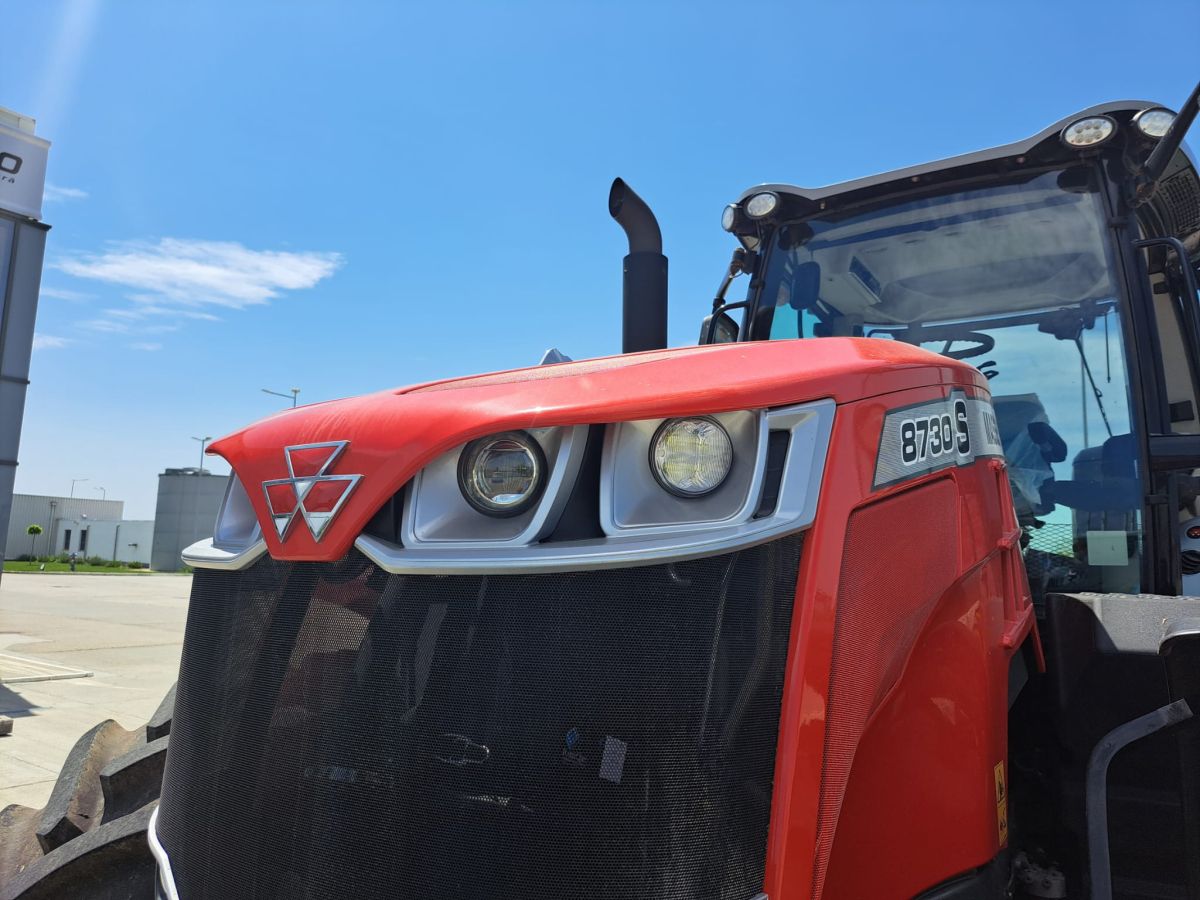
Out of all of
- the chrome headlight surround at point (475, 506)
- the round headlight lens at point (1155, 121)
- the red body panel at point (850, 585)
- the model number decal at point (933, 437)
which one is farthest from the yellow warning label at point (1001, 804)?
the round headlight lens at point (1155, 121)

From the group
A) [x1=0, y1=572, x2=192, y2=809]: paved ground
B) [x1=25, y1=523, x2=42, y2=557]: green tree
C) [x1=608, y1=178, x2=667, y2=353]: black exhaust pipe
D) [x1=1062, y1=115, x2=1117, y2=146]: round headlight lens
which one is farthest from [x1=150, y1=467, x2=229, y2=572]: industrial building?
[x1=1062, y1=115, x2=1117, y2=146]: round headlight lens

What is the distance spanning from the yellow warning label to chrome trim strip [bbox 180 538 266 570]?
1409 millimetres

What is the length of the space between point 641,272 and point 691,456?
1181mm

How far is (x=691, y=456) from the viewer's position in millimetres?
1385

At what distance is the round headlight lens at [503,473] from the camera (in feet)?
4.63

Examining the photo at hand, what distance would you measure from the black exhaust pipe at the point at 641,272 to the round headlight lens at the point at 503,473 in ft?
3.45

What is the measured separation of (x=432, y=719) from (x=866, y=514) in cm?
73

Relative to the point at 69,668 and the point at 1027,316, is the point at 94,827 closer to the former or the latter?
the point at 1027,316

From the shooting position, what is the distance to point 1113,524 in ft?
8.29

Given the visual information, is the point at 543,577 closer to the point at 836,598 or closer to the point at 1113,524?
the point at 836,598

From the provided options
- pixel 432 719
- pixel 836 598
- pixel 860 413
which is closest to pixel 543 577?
pixel 432 719

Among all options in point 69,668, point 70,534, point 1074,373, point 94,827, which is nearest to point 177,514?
point 70,534

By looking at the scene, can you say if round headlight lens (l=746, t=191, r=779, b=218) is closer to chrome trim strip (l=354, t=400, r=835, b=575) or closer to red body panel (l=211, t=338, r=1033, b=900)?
red body panel (l=211, t=338, r=1033, b=900)

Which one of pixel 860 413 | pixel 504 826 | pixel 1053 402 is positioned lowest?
pixel 504 826
